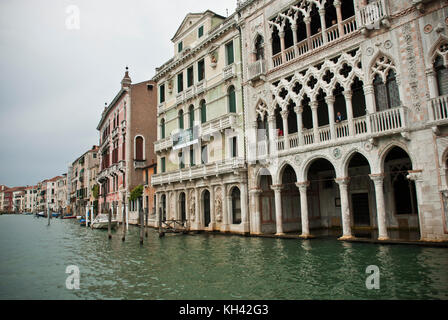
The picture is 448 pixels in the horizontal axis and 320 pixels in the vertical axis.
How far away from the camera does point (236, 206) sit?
21.2 m

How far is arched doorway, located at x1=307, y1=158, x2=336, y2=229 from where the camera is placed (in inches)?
811

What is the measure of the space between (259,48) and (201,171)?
29.7 ft

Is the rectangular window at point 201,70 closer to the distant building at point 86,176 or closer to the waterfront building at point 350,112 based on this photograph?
the waterfront building at point 350,112

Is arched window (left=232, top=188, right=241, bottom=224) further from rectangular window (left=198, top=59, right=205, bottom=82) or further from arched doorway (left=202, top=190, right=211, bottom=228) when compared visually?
rectangular window (left=198, top=59, right=205, bottom=82)

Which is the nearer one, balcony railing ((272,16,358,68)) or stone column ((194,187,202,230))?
balcony railing ((272,16,358,68))

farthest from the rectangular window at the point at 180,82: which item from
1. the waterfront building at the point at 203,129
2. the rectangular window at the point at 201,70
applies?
the rectangular window at the point at 201,70

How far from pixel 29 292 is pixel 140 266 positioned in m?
3.62

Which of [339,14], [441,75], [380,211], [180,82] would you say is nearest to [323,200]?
[380,211]

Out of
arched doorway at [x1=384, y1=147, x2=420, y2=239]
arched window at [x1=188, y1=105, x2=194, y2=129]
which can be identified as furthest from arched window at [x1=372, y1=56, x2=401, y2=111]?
arched window at [x1=188, y1=105, x2=194, y2=129]

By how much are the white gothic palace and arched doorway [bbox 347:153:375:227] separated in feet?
0.19
